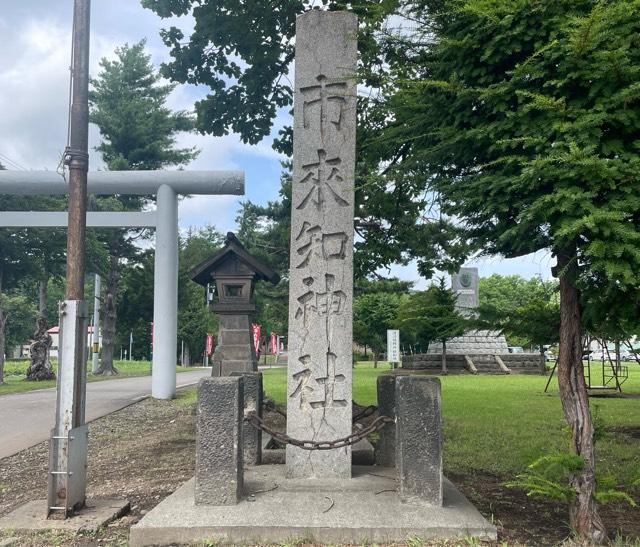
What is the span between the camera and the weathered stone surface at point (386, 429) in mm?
5594

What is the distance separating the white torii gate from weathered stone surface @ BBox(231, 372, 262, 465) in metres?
8.77

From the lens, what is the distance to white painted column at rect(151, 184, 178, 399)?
14391mm

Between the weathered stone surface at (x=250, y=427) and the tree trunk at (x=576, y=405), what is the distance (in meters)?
2.93

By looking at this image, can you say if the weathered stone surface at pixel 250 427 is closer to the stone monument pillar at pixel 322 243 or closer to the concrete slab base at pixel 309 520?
the stone monument pillar at pixel 322 243

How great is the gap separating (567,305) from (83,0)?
507 centimetres

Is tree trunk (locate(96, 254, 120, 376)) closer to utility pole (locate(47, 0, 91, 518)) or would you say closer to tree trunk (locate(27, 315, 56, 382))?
tree trunk (locate(27, 315, 56, 382))

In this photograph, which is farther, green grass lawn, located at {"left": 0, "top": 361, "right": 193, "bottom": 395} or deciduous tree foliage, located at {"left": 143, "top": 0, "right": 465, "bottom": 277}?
green grass lawn, located at {"left": 0, "top": 361, "right": 193, "bottom": 395}

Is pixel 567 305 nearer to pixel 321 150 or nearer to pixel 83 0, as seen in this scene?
pixel 321 150

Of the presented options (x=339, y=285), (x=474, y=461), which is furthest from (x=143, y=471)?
(x=474, y=461)

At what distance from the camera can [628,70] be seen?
340cm

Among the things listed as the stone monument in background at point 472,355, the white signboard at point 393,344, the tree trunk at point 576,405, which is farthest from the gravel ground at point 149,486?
A: the stone monument in background at point 472,355

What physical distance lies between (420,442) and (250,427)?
82.2 inches

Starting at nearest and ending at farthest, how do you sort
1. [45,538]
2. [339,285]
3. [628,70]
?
[628,70]
[45,538]
[339,285]

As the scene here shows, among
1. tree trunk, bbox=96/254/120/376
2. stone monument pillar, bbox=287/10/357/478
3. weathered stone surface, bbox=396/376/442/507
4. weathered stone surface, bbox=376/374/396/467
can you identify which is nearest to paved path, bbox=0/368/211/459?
stone monument pillar, bbox=287/10/357/478
